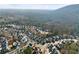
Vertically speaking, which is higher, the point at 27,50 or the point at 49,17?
the point at 49,17

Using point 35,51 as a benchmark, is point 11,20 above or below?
above

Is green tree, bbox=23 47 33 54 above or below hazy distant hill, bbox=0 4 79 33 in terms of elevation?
below

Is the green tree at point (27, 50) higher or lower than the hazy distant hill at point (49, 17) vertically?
lower

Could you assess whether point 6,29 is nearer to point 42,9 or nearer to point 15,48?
point 15,48

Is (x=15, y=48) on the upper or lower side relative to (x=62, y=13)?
lower

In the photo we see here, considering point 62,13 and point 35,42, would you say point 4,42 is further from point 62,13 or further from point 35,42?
point 62,13
